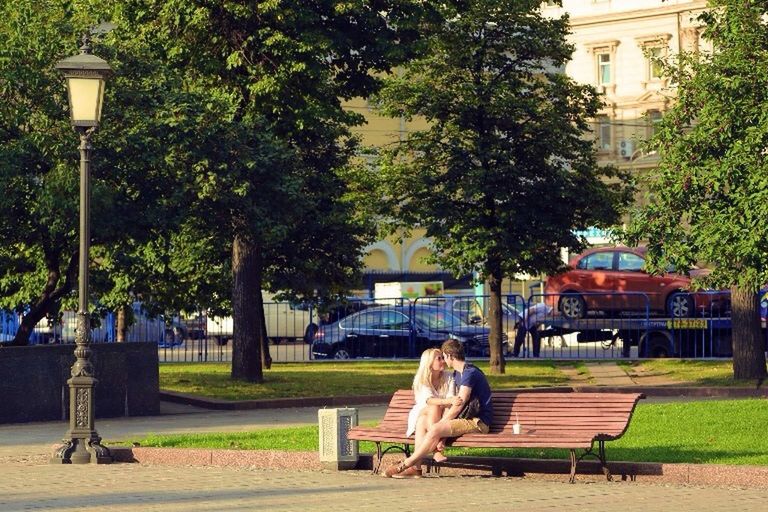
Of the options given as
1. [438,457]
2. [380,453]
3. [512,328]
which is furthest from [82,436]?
[512,328]

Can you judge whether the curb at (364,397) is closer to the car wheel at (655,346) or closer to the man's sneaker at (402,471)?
the car wheel at (655,346)

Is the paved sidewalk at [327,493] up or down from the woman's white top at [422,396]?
down

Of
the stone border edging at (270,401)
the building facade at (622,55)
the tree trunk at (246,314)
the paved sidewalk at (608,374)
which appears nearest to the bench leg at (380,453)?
the stone border edging at (270,401)

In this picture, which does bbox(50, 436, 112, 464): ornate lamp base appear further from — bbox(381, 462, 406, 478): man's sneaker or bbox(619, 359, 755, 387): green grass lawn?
bbox(619, 359, 755, 387): green grass lawn

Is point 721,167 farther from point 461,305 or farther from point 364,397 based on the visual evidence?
point 461,305

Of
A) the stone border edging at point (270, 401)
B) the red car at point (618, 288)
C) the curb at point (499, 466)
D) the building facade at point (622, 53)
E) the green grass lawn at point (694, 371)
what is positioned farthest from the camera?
the building facade at point (622, 53)

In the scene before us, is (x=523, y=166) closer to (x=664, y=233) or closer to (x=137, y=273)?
Answer: (x=137, y=273)

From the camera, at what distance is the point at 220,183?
81.6 feet

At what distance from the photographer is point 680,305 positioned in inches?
1517

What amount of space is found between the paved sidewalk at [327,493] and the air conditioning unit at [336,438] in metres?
0.21

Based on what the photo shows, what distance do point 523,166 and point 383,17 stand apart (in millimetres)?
5256

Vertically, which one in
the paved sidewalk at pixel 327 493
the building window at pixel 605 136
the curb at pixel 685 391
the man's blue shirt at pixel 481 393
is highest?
the building window at pixel 605 136

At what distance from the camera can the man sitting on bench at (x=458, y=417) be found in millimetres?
15023

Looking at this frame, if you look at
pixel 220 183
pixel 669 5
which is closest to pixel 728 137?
pixel 220 183
